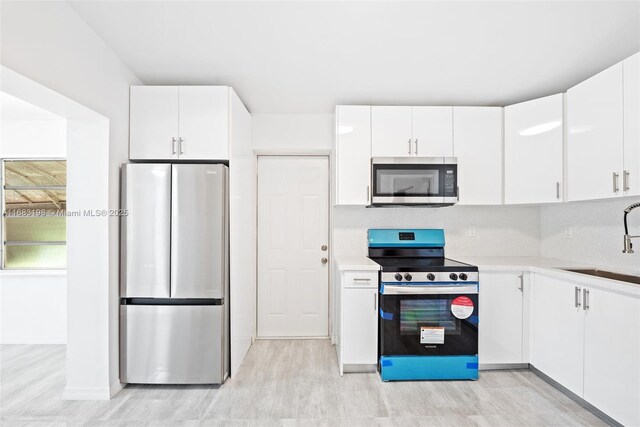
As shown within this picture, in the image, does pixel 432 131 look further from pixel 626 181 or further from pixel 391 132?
pixel 626 181

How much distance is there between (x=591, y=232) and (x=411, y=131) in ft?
5.62

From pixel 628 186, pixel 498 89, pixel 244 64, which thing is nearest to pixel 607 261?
pixel 628 186

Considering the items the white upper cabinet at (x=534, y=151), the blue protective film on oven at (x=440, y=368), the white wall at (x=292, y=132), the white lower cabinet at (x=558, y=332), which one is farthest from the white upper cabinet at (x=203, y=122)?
the white lower cabinet at (x=558, y=332)

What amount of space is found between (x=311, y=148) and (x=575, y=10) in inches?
89.8

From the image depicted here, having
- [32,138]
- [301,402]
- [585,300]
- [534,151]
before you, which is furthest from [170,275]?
[534,151]

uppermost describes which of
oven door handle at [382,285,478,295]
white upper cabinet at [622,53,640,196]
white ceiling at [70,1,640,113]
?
white ceiling at [70,1,640,113]

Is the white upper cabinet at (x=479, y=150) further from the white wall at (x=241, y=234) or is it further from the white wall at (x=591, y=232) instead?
the white wall at (x=241, y=234)

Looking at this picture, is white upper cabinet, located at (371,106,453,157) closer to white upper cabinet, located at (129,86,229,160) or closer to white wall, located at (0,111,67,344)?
white upper cabinet, located at (129,86,229,160)

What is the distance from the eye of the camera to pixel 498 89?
9.48 ft

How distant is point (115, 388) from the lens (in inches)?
97.3

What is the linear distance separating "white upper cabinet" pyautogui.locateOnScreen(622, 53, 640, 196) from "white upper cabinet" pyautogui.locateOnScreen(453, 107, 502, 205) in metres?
1.03

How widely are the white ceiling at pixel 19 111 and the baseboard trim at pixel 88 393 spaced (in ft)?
7.67

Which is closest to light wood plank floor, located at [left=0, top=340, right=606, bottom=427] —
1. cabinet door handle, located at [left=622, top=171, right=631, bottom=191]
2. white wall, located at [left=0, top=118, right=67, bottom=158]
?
Answer: cabinet door handle, located at [left=622, top=171, right=631, bottom=191]

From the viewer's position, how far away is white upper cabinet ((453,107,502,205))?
3.11m
